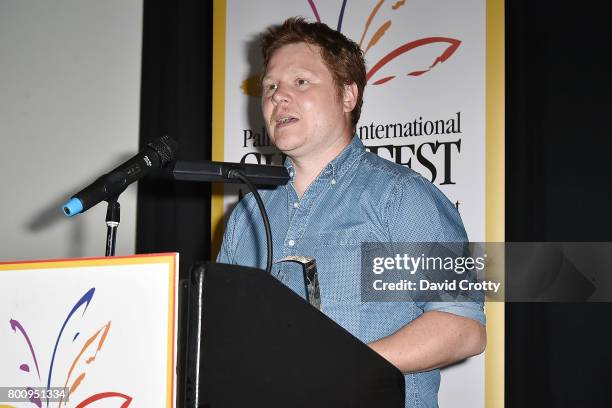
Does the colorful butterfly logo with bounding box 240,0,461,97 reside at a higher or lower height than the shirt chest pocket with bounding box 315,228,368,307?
higher

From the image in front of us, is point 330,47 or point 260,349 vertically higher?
point 330,47

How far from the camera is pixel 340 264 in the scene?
4.69 feet

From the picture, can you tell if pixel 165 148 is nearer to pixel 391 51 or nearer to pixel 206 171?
pixel 206 171

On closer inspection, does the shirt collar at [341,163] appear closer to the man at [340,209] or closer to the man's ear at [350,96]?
the man at [340,209]

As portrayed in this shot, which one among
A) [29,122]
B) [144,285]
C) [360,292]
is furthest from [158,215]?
[144,285]

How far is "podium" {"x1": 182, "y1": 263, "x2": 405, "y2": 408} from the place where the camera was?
719 millimetres

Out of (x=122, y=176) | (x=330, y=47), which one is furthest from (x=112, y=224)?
(x=330, y=47)

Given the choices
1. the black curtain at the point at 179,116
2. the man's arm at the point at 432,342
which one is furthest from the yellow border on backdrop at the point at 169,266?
the black curtain at the point at 179,116

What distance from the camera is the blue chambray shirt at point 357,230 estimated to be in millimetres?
1377

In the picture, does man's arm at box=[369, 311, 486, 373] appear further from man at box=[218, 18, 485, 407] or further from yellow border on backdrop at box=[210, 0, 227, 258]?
yellow border on backdrop at box=[210, 0, 227, 258]

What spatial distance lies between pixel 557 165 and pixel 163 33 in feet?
5.55

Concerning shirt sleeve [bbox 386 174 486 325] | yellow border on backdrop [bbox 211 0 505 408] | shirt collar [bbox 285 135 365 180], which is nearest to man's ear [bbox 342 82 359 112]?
shirt collar [bbox 285 135 365 180]

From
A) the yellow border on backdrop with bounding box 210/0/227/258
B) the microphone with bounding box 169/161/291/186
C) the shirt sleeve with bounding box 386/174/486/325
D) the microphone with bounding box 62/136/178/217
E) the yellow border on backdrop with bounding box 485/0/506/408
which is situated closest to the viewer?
the microphone with bounding box 62/136/178/217

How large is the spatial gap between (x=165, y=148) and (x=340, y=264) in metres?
0.49
